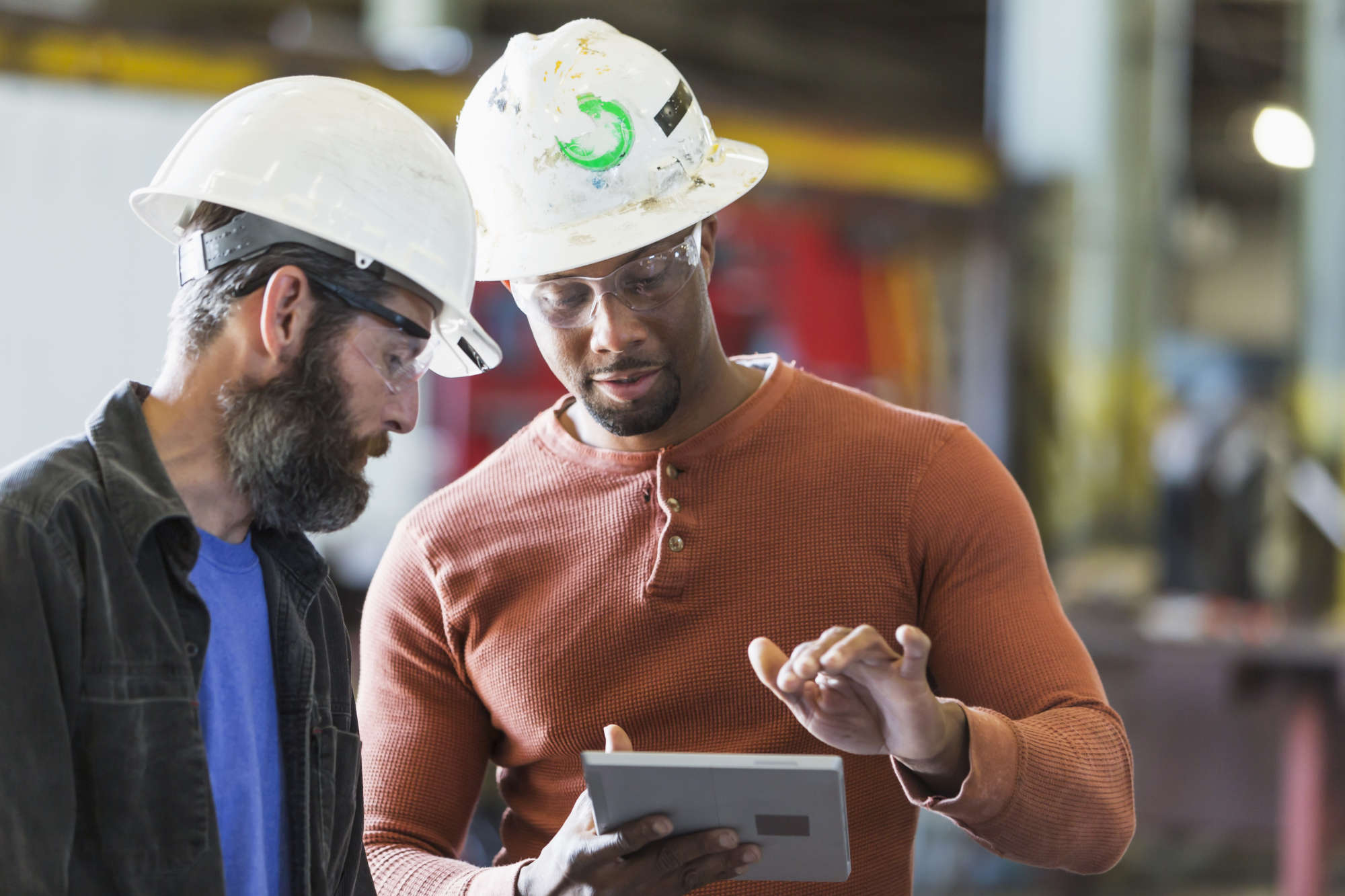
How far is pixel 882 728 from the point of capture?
1.78m

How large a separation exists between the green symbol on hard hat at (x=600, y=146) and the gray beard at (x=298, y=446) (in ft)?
1.82

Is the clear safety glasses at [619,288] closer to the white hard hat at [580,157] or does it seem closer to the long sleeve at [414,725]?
the white hard hat at [580,157]

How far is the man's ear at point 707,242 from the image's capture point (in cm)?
231

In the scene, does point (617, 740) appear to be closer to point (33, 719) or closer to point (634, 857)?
point (634, 857)

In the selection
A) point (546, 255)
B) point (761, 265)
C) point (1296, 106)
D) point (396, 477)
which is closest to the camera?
point (546, 255)

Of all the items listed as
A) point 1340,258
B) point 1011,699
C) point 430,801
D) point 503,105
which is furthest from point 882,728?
point 1340,258

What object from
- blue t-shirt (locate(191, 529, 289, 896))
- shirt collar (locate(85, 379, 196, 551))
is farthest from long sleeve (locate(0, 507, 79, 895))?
blue t-shirt (locate(191, 529, 289, 896))

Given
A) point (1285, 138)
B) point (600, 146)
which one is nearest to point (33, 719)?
point (600, 146)

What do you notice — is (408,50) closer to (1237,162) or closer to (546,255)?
(546,255)

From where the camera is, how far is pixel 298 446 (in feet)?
5.87

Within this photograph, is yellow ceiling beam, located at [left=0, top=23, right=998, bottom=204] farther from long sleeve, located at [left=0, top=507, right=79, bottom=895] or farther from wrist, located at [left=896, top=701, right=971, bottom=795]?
wrist, located at [left=896, top=701, right=971, bottom=795]

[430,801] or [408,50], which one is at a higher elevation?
[408,50]

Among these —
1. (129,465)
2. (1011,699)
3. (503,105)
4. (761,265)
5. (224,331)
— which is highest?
(503,105)

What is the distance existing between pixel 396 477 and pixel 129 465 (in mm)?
5751
